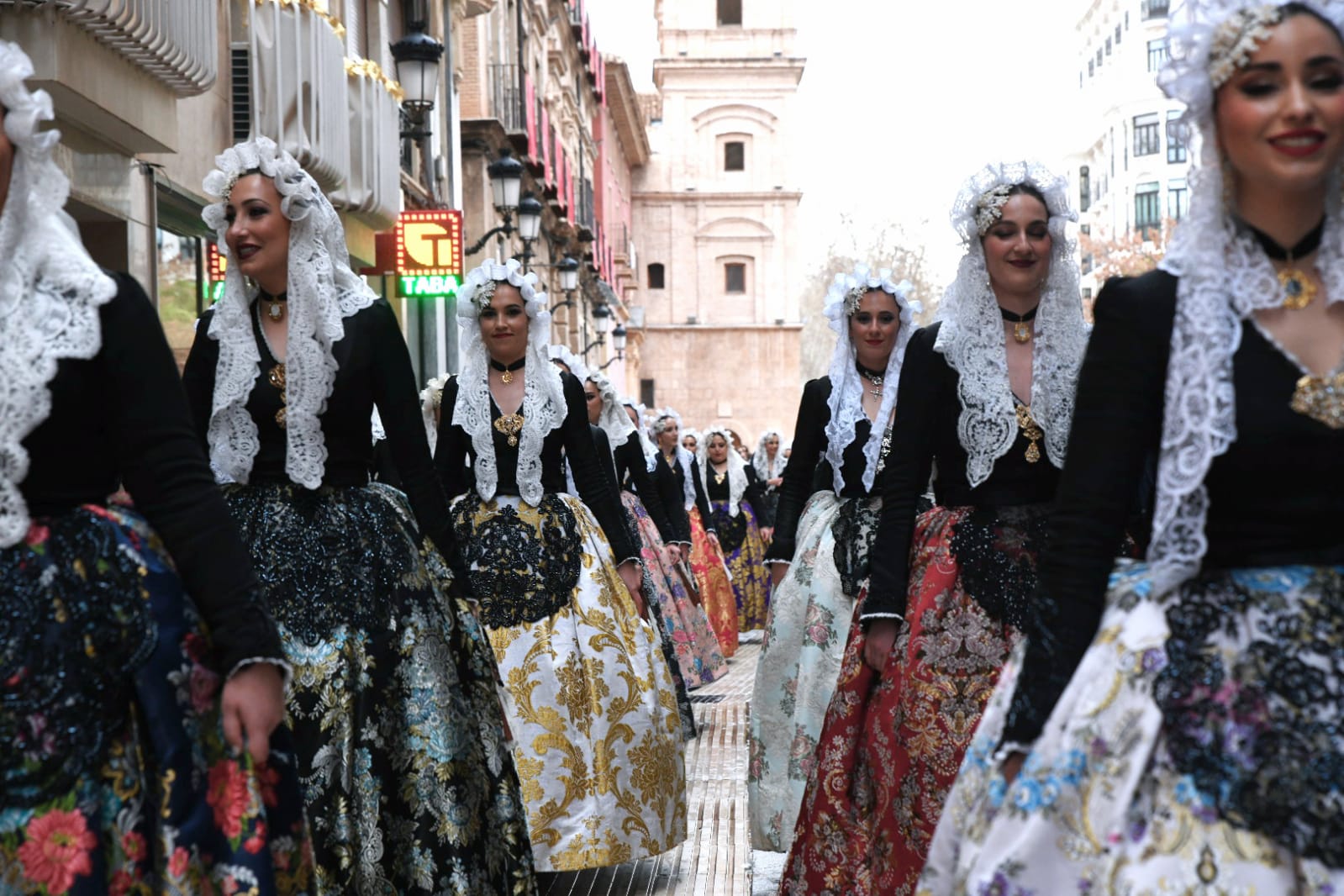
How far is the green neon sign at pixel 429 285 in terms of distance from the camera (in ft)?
56.8

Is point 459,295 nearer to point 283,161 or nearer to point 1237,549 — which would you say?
point 283,161

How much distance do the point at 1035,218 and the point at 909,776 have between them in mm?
1590

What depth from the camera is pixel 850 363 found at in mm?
7309

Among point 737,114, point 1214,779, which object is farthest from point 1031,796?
point 737,114

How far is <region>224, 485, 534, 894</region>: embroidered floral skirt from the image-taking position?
14.8ft

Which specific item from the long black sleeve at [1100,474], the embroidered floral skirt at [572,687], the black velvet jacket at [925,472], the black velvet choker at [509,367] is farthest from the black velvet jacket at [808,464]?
the long black sleeve at [1100,474]

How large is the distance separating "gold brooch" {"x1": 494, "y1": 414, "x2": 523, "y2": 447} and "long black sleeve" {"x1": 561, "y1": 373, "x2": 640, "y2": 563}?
0.56ft

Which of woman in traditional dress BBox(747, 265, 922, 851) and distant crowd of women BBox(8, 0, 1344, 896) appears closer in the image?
distant crowd of women BBox(8, 0, 1344, 896)

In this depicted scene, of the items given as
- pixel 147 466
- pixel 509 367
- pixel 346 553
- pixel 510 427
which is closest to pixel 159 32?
pixel 509 367

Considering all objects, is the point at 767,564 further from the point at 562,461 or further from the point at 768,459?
the point at 768,459

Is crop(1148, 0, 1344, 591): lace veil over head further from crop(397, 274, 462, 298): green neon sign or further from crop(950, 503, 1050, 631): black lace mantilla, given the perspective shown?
crop(397, 274, 462, 298): green neon sign

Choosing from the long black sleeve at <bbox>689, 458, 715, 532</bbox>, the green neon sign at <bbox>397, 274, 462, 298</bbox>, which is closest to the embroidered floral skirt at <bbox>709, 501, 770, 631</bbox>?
the long black sleeve at <bbox>689, 458, 715, 532</bbox>

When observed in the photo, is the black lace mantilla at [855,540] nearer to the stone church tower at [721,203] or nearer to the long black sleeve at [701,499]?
the long black sleeve at [701,499]

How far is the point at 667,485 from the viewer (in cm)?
1295
